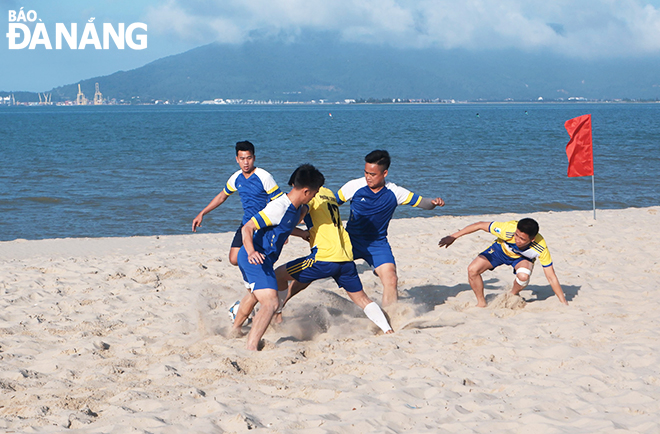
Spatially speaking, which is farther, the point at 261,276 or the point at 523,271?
the point at 523,271

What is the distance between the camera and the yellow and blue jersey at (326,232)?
5.32 m

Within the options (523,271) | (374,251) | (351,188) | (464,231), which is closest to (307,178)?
(351,188)

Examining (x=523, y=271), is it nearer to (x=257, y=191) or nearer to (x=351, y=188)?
(x=351, y=188)

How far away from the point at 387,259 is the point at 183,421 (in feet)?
9.41

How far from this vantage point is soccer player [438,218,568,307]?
6062 mm

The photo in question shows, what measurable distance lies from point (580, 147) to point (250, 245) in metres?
8.92

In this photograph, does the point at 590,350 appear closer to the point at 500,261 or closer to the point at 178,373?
the point at 500,261

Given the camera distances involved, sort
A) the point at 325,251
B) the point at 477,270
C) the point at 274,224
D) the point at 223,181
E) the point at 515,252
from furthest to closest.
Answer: the point at 223,181 < the point at 477,270 < the point at 515,252 < the point at 325,251 < the point at 274,224

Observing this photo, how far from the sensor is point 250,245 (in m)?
4.82

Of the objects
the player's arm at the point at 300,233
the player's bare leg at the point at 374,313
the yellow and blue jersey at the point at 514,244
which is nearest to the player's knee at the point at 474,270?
the yellow and blue jersey at the point at 514,244

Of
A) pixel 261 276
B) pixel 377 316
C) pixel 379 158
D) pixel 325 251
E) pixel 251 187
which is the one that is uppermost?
pixel 379 158

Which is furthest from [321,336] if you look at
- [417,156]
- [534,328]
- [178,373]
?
[417,156]

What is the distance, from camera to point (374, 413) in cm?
393

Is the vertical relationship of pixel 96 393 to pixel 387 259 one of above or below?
below
